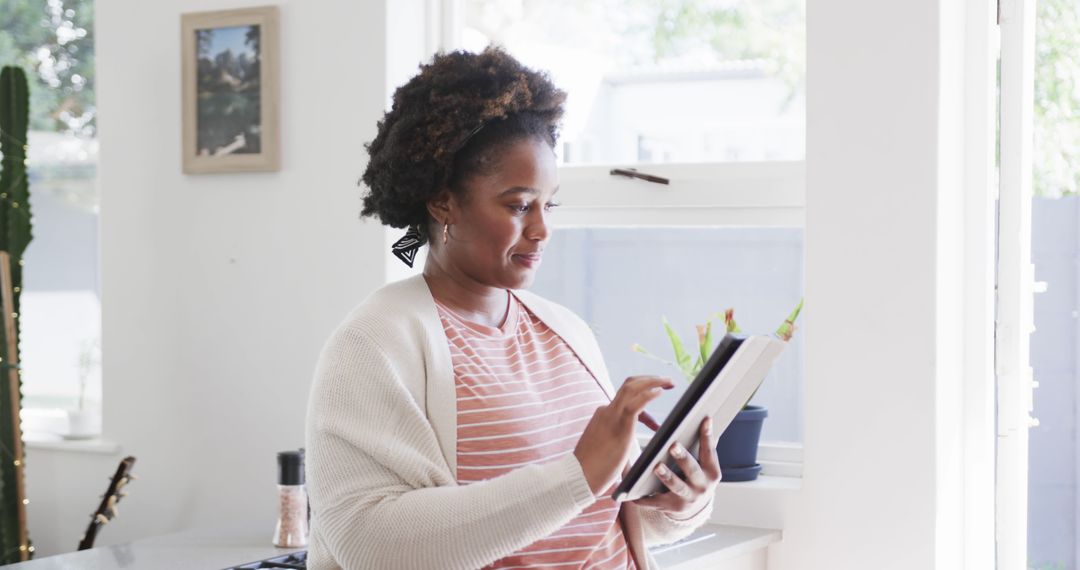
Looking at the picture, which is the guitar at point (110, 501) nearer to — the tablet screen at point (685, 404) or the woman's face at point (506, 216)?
the woman's face at point (506, 216)

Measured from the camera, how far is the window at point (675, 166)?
2.55m

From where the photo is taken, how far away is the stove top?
6.98ft

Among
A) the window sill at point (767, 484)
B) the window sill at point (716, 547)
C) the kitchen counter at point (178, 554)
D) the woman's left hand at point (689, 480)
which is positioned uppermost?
the woman's left hand at point (689, 480)

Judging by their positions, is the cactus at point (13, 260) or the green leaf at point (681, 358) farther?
the cactus at point (13, 260)

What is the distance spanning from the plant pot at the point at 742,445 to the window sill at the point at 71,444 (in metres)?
1.46

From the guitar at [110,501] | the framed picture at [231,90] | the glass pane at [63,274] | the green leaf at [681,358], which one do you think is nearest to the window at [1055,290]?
the green leaf at [681,358]

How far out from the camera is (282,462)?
7.82ft

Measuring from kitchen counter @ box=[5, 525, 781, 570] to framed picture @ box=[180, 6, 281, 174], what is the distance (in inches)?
33.0

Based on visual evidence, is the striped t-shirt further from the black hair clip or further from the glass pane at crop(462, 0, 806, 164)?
the glass pane at crop(462, 0, 806, 164)

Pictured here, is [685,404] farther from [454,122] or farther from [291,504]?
[291,504]

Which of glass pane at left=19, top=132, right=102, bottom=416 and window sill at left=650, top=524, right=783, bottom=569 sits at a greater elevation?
glass pane at left=19, top=132, right=102, bottom=416

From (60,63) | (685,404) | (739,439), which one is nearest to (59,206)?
(60,63)

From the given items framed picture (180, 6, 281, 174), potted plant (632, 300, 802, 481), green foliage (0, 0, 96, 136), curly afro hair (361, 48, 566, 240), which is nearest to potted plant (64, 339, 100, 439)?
green foliage (0, 0, 96, 136)

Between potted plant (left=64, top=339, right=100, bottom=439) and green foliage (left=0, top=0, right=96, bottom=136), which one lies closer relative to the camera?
potted plant (left=64, top=339, right=100, bottom=439)
